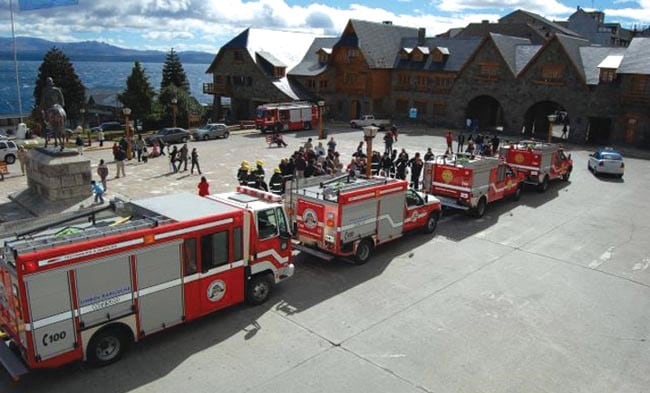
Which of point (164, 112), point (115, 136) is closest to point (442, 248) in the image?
point (115, 136)

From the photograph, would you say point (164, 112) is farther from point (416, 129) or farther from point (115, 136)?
point (416, 129)

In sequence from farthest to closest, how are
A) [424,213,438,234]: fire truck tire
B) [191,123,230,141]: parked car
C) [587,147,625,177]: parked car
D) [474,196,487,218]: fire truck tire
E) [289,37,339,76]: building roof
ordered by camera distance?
[289,37,339,76]: building roof → [191,123,230,141]: parked car → [587,147,625,177]: parked car → [474,196,487,218]: fire truck tire → [424,213,438,234]: fire truck tire

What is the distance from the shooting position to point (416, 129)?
5231 centimetres

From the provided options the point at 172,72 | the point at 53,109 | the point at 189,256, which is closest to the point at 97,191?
the point at 53,109

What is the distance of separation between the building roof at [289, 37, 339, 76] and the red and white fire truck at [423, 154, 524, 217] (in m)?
37.2

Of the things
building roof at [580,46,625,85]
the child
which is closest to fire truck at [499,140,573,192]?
the child

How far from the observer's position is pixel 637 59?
4262 cm

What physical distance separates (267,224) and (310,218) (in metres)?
2.89

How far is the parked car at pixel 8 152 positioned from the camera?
31422 mm

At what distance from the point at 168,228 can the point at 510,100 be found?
4520 cm

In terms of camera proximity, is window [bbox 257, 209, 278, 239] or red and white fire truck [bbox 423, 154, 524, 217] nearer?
window [bbox 257, 209, 278, 239]

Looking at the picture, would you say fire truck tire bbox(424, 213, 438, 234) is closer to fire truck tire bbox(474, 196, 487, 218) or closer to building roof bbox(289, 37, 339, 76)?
fire truck tire bbox(474, 196, 487, 218)

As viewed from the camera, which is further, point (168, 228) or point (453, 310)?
point (453, 310)

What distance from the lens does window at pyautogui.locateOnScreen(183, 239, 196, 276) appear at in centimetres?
1099
